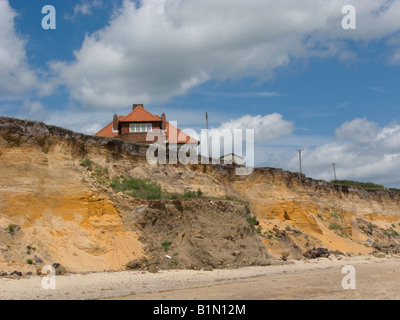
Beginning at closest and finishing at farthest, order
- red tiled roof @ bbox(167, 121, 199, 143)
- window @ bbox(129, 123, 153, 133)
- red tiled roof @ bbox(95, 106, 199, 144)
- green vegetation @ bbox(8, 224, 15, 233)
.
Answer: green vegetation @ bbox(8, 224, 15, 233)
window @ bbox(129, 123, 153, 133)
red tiled roof @ bbox(95, 106, 199, 144)
red tiled roof @ bbox(167, 121, 199, 143)

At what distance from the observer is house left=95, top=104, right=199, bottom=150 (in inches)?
1731

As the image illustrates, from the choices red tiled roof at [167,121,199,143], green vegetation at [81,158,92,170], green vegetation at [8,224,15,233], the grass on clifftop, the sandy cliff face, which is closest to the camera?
green vegetation at [8,224,15,233]

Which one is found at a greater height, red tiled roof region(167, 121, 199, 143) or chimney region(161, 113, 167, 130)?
chimney region(161, 113, 167, 130)

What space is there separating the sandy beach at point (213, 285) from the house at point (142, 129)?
994 inches

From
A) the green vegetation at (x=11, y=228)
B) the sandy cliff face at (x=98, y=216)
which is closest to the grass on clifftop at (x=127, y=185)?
the sandy cliff face at (x=98, y=216)

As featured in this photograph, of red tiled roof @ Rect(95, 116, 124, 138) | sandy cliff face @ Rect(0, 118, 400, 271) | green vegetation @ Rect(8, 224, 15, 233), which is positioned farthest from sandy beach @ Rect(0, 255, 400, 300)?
red tiled roof @ Rect(95, 116, 124, 138)

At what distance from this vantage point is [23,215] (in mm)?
18797

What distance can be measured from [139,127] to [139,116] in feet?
4.33

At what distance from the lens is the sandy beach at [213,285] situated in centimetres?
1411

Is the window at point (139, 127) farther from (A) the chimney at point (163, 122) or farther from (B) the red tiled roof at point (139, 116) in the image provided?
(A) the chimney at point (163, 122)

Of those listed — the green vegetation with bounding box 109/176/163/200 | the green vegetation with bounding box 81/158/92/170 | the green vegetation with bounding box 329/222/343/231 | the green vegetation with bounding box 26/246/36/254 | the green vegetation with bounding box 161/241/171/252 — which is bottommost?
the green vegetation with bounding box 161/241/171/252

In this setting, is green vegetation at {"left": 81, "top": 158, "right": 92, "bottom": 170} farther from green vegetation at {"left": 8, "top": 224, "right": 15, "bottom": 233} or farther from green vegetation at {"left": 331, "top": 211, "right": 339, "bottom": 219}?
green vegetation at {"left": 331, "top": 211, "right": 339, "bottom": 219}
